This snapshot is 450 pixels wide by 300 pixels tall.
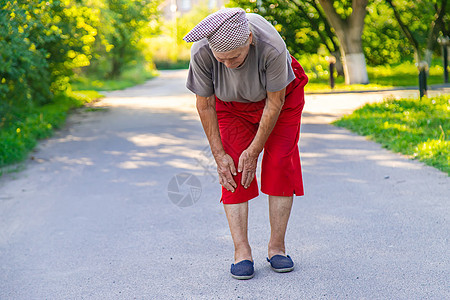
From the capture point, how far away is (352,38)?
55.8 feet

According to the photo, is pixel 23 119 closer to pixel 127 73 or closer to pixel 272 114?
pixel 272 114

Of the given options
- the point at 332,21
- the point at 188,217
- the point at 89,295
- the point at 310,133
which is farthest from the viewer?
the point at 332,21

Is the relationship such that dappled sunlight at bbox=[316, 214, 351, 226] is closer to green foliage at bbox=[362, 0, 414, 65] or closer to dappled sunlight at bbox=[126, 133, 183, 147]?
dappled sunlight at bbox=[126, 133, 183, 147]

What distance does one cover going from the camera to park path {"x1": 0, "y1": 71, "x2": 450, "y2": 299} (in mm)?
3502

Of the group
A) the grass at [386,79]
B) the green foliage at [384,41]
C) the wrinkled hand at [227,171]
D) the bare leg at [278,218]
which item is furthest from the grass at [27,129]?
the green foliage at [384,41]

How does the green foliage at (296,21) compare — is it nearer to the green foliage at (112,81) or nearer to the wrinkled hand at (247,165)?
the green foliage at (112,81)

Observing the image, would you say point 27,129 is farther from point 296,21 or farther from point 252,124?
point 296,21

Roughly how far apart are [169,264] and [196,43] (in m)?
1.58

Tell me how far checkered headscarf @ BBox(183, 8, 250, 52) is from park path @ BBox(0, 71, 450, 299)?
143cm

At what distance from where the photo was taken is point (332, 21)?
1680cm

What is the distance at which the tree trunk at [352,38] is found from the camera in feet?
54.7

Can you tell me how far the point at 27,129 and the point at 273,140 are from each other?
288 inches

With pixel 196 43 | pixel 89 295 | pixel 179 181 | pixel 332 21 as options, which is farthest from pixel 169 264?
pixel 332 21

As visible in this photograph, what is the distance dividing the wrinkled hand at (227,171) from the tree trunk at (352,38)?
45.9 ft
